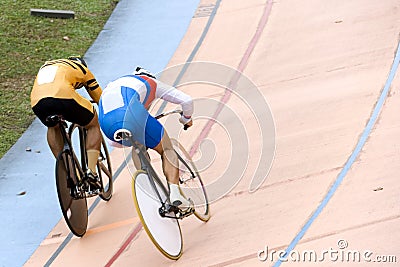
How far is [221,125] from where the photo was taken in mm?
8945

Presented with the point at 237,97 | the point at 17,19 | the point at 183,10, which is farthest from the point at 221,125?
the point at 17,19

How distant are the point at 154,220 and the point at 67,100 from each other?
139cm

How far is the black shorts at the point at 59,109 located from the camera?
6.89 meters

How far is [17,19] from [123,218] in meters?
5.97

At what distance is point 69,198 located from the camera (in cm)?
712

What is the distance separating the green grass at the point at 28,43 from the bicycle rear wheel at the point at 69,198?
214cm

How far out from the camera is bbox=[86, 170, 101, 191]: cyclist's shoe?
23.4ft

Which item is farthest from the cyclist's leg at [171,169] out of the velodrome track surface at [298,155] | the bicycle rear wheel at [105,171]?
the bicycle rear wheel at [105,171]

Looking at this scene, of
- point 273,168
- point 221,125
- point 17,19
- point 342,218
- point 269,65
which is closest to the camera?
point 342,218

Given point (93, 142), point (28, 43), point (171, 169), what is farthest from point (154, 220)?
point (28, 43)

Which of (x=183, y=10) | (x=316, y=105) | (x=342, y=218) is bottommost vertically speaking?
(x=183, y=10)

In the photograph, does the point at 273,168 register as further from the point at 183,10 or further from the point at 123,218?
the point at 183,10

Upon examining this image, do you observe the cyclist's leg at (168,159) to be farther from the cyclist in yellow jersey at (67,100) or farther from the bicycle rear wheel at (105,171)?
the bicycle rear wheel at (105,171)

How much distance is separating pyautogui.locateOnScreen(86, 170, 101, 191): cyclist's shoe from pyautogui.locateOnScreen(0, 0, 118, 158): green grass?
7.32ft
